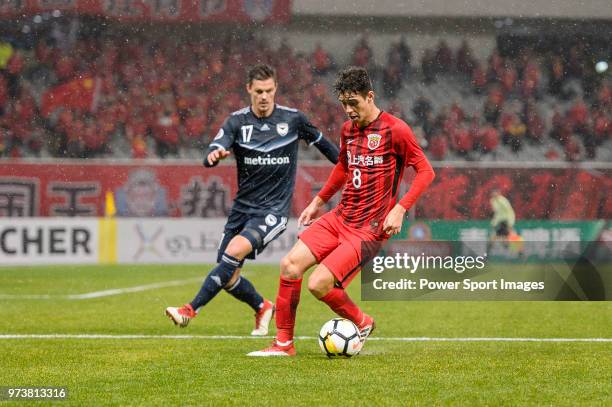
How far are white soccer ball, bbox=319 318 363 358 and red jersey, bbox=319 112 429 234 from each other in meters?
0.63

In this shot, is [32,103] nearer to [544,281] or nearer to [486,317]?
[486,317]

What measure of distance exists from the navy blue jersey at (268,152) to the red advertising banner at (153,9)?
12408 millimetres

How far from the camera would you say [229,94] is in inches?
816

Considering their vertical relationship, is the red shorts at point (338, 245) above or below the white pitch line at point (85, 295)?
above

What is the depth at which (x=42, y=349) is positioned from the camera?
22.5 ft

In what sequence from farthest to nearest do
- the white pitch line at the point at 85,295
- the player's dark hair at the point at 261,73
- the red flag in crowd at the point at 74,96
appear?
the red flag in crowd at the point at 74,96 → the white pitch line at the point at 85,295 → the player's dark hair at the point at 261,73

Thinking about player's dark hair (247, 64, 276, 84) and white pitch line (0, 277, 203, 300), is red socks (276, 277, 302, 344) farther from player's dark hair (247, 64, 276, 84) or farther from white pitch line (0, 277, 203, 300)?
white pitch line (0, 277, 203, 300)

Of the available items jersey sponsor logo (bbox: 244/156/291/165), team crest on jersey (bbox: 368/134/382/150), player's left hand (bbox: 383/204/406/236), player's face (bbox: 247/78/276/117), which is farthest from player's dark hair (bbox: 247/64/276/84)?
player's left hand (bbox: 383/204/406/236)

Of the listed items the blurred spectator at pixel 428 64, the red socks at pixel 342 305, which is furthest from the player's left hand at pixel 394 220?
the blurred spectator at pixel 428 64

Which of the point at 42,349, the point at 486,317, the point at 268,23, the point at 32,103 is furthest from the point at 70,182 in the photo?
the point at 42,349

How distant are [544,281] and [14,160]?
42.6 feet

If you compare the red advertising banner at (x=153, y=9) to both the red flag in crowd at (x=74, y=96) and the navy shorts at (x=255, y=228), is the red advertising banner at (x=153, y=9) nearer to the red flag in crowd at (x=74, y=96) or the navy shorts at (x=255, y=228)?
the red flag in crowd at (x=74, y=96)

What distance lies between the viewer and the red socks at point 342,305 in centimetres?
639

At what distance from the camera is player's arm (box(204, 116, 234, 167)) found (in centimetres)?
669
